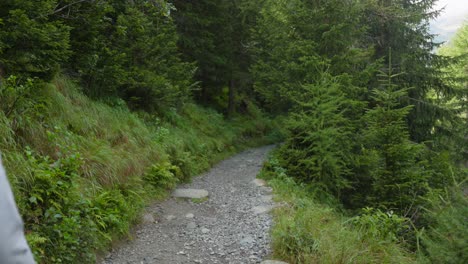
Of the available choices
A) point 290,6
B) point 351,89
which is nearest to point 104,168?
point 351,89

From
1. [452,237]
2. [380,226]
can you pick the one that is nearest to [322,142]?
[380,226]

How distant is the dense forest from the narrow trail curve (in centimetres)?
35

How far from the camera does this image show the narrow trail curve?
518 cm

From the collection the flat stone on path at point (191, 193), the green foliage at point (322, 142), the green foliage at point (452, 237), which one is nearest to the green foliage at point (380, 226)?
the green foliage at point (452, 237)

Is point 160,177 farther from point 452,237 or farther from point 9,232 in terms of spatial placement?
point 9,232

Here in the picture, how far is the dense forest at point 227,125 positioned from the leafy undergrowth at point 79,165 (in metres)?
0.03

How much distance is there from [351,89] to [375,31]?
6.48 meters

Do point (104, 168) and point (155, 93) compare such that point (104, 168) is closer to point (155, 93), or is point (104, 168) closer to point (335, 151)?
point (155, 93)

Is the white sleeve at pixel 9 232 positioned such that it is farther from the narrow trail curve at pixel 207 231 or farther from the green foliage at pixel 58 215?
the narrow trail curve at pixel 207 231

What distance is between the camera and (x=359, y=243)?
16.8 feet

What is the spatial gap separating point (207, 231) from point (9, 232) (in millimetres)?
5614

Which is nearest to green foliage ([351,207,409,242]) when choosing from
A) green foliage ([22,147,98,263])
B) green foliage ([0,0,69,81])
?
green foliage ([22,147,98,263])

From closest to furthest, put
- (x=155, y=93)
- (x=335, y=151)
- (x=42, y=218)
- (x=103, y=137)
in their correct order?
(x=42, y=218), (x=103, y=137), (x=335, y=151), (x=155, y=93)

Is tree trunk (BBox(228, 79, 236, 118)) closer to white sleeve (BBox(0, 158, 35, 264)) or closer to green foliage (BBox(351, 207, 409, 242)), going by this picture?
green foliage (BBox(351, 207, 409, 242))
